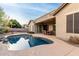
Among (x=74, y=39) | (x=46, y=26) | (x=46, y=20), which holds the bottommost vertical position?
(x=74, y=39)

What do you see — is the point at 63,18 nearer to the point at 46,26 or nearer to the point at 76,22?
the point at 76,22

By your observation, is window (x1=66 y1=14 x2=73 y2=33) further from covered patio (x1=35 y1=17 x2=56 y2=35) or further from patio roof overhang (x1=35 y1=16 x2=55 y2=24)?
patio roof overhang (x1=35 y1=16 x2=55 y2=24)

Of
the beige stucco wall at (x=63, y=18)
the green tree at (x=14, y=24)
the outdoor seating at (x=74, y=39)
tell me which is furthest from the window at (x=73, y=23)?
the green tree at (x=14, y=24)

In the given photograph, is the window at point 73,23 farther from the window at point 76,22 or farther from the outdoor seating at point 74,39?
the outdoor seating at point 74,39

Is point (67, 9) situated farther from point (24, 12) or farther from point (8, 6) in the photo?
point (8, 6)

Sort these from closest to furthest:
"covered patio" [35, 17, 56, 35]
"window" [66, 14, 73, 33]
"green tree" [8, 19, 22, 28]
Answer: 1. "window" [66, 14, 73, 33]
2. "green tree" [8, 19, 22, 28]
3. "covered patio" [35, 17, 56, 35]

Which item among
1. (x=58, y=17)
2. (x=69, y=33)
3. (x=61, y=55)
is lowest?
(x=61, y=55)

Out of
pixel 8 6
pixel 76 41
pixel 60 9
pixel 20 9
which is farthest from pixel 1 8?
pixel 76 41

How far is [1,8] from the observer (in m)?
11.4

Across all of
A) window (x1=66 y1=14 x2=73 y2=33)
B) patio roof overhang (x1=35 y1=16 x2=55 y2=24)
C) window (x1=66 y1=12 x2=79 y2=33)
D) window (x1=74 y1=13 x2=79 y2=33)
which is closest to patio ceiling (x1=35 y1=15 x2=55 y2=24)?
patio roof overhang (x1=35 y1=16 x2=55 y2=24)

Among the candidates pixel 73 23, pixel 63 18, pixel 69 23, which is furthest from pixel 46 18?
pixel 73 23

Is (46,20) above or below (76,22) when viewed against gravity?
above

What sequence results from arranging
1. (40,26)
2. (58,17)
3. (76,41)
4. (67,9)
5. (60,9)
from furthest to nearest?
(40,26), (58,17), (60,9), (67,9), (76,41)

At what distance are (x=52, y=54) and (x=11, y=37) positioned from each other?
6070 millimetres
